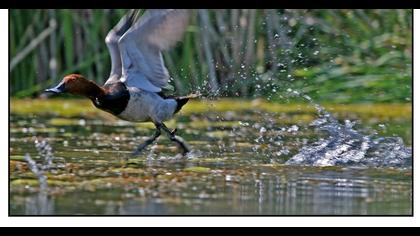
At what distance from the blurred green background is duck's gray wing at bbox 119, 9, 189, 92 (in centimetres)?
295

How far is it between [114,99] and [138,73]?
0.44 meters

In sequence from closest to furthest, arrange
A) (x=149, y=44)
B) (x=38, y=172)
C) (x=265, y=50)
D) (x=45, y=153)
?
1. (x=38, y=172)
2. (x=149, y=44)
3. (x=45, y=153)
4. (x=265, y=50)

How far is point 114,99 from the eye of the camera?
8672 mm

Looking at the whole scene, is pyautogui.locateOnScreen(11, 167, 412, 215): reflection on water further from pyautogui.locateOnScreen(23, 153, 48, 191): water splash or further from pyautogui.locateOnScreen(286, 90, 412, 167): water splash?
pyautogui.locateOnScreen(286, 90, 412, 167): water splash

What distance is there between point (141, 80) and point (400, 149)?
7.81 ft

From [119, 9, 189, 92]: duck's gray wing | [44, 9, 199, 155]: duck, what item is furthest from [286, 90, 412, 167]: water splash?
[119, 9, 189, 92]: duck's gray wing

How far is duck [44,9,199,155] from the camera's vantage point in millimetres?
8633

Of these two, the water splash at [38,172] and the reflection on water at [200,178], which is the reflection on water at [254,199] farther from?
the water splash at [38,172]

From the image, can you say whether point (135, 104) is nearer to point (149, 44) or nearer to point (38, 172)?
point (149, 44)

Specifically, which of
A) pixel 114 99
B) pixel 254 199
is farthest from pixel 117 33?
pixel 254 199

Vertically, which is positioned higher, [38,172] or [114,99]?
[114,99]

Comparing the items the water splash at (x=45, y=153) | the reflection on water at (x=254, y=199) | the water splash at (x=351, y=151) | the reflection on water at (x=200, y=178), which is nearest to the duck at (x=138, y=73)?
the reflection on water at (x=200, y=178)

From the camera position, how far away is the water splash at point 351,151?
869 cm
